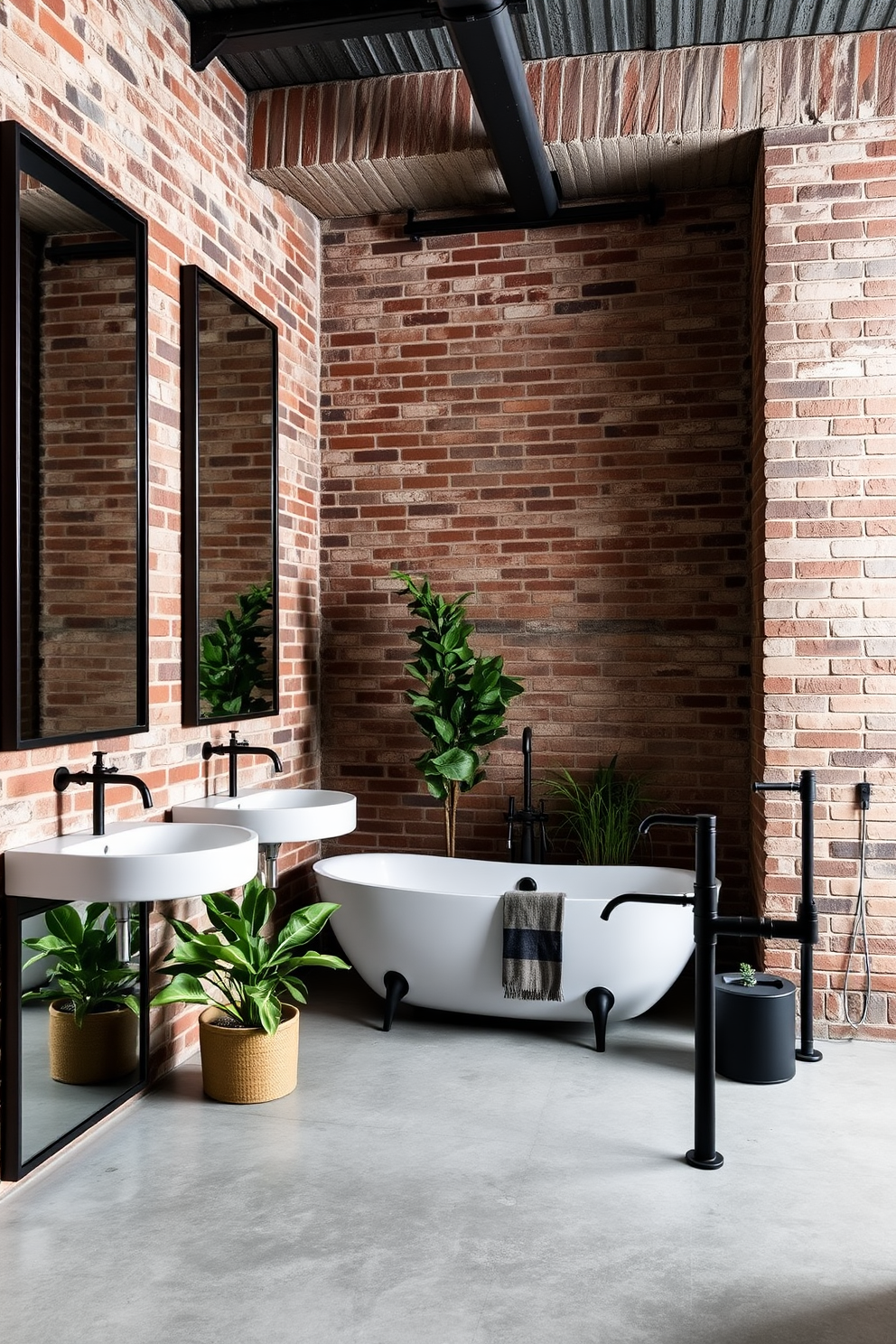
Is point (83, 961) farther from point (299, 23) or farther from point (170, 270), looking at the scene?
point (299, 23)

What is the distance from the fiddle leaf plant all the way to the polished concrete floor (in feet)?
0.98

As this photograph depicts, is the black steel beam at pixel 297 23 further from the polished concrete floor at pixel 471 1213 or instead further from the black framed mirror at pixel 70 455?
the polished concrete floor at pixel 471 1213

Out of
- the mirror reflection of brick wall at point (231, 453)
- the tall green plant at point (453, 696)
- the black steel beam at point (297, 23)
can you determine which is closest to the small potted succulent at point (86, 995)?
the mirror reflection of brick wall at point (231, 453)

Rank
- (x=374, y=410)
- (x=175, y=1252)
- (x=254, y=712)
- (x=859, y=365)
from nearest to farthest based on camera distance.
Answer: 1. (x=175, y=1252)
2. (x=859, y=365)
3. (x=254, y=712)
4. (x=374, y=410)

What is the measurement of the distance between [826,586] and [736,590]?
689mm

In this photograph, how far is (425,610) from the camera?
4285 millimetres

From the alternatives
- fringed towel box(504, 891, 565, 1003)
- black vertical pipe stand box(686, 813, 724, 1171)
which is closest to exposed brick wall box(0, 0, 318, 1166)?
fringed towel box(504, 891, 565, 1003)

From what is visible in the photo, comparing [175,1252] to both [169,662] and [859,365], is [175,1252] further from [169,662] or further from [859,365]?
[859,365]

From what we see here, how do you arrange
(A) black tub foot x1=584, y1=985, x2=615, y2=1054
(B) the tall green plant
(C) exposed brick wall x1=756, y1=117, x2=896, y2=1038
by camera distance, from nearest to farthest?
(A) black tub foot x1=584, y1=985, x2=615, y2=1054, (C) exposed brick wall x1=756, y1=117, x2=896, y2=1038, (B) the tall green plant

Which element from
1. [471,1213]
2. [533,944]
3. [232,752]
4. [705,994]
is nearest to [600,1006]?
[533,944]

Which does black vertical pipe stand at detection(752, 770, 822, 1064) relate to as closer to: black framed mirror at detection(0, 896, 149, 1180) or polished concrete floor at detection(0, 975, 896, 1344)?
polished concrete floor at detection(0, 975, 896, 1344)

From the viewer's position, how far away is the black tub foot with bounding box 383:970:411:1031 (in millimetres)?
3723

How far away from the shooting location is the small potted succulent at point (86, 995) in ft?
8.96

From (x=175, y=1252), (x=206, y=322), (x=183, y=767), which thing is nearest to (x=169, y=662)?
(x=183, y=767)
